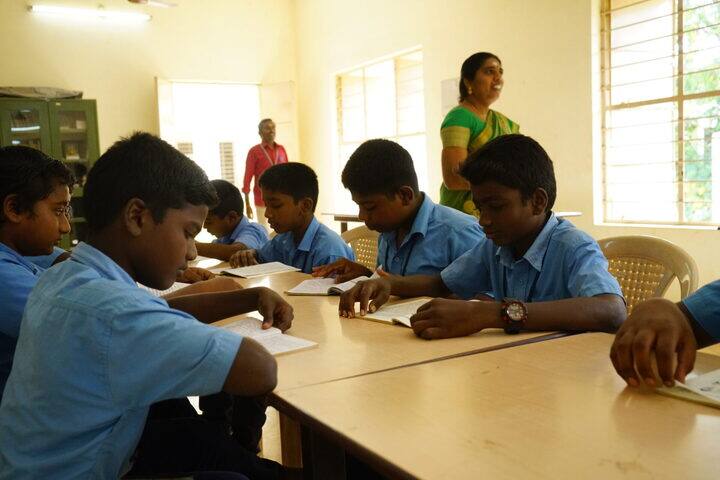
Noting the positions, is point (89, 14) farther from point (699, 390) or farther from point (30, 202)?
point (699, 390)

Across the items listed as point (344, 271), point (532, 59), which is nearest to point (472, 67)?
point (344, 271)

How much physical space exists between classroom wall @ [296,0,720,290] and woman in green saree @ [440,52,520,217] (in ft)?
5.91

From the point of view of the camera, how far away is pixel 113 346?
803mm

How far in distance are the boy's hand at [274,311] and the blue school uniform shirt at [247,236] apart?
1788mm

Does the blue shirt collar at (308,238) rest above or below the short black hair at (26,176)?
below

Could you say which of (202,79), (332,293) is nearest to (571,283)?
(332,293)

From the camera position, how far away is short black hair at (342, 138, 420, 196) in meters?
2.05

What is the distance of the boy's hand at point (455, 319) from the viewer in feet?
4.22

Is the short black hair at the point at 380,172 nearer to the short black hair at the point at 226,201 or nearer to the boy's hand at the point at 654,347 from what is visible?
the boy's hand at the point at 654,347

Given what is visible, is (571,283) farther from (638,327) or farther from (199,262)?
(199,262)

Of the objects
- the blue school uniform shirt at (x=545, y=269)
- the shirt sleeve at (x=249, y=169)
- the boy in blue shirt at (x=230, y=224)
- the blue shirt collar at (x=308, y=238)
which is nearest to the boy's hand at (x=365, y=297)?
the blue school uniform shirt at (x=545, y=269)

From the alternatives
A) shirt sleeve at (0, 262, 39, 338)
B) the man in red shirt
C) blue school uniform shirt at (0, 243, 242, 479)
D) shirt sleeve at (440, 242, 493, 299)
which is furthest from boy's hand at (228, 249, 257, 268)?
the man in red shirt

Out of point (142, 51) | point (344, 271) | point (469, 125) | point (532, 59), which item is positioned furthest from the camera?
point (142, 51)

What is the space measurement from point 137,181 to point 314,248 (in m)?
1.66
